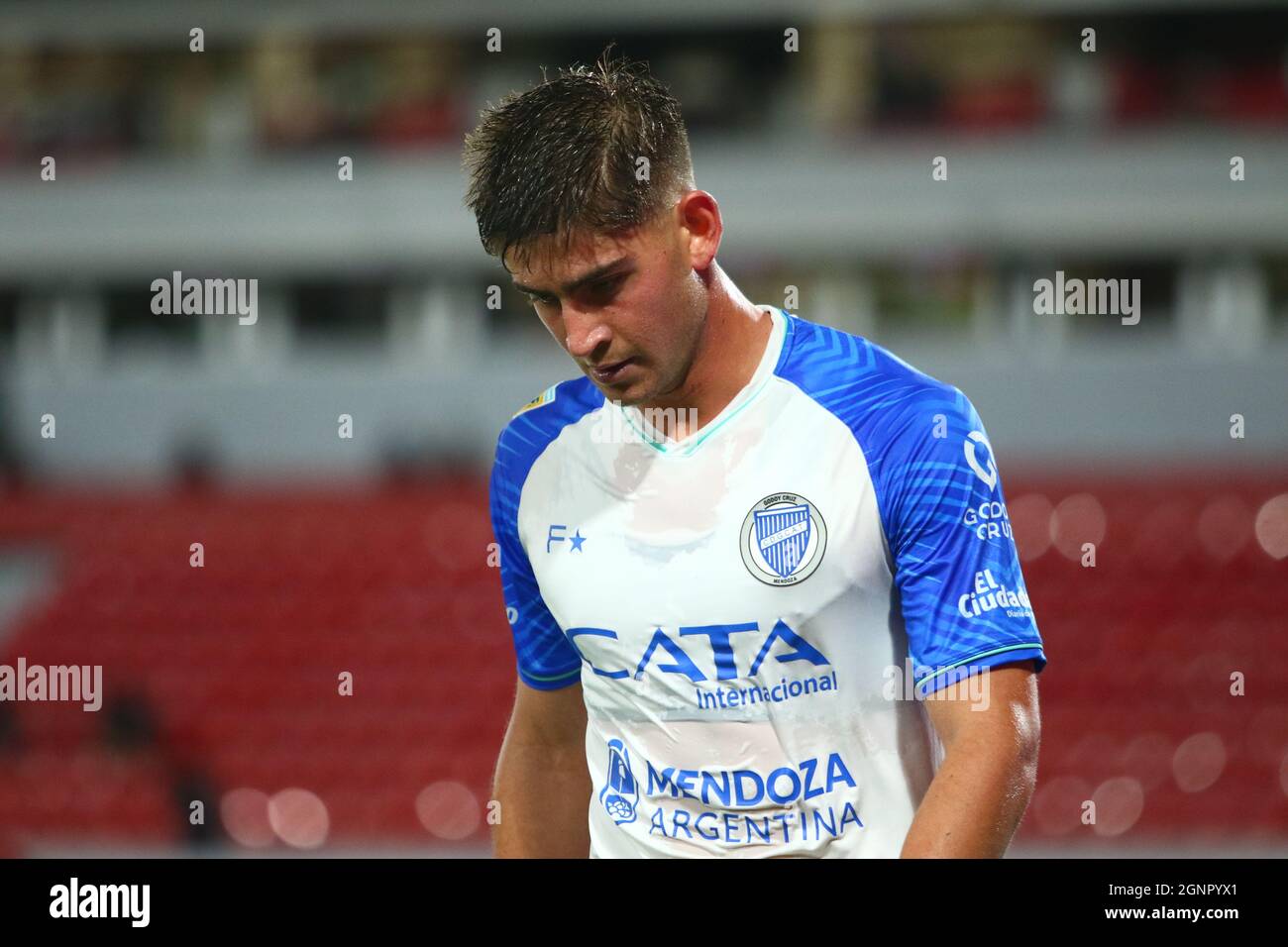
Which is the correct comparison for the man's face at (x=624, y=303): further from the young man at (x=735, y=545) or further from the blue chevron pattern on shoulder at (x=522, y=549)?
the blue chevron pattern on shoulder at (x=522, y=549)

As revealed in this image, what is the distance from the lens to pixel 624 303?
1706 mm

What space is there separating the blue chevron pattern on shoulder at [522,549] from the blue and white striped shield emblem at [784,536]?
36 cm

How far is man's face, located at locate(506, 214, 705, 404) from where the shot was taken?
5.48ft

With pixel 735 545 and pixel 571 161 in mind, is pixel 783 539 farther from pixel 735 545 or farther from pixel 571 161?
pixel 571 161

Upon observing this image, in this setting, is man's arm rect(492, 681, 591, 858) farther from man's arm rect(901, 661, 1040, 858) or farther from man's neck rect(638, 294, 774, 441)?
man's arm rect(901, 661, 1040, 858)

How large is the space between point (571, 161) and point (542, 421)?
1.66 ft

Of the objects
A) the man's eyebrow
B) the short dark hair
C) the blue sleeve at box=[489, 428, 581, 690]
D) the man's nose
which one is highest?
the short dark hair

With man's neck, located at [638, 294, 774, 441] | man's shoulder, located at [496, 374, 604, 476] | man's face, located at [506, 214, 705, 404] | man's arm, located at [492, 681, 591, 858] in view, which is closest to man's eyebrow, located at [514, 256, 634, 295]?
man's face, located at [506, 214, 705, 404]

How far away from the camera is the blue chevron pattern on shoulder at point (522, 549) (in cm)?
201

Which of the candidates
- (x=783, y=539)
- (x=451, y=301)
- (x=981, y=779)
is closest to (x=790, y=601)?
(x=783, y=539)

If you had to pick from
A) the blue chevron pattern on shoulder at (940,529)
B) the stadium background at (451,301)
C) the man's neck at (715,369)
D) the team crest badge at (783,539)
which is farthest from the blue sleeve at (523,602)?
the stadium background at (451,301)

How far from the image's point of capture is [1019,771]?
62.1 inches

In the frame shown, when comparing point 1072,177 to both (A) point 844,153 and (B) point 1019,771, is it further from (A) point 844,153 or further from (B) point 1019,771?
(B) point 1019,771

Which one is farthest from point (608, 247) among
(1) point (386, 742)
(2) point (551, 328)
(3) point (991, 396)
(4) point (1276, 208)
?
(4) point (1276, 208)
